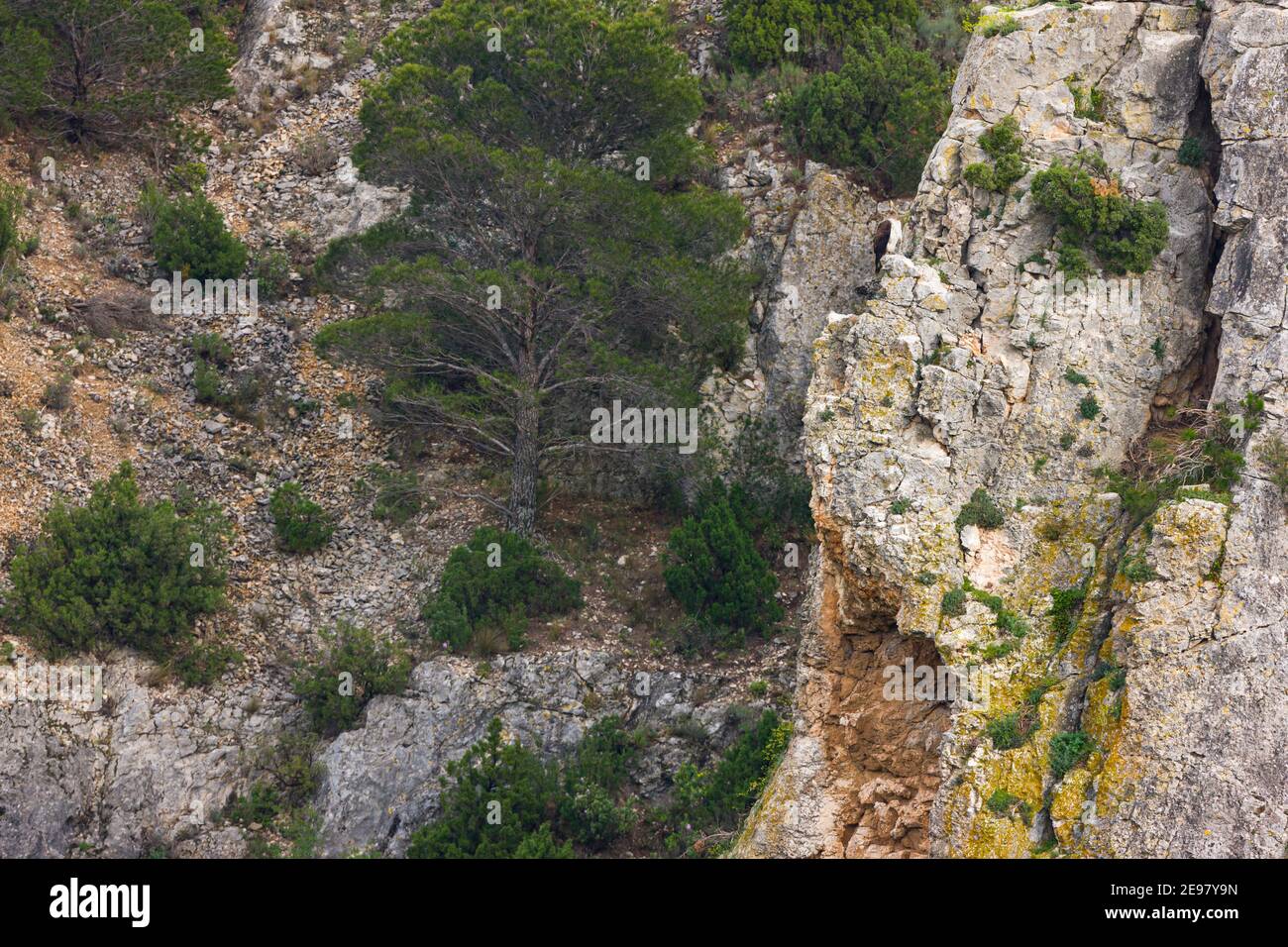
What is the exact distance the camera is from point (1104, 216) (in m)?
21.3

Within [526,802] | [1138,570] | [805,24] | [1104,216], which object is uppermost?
[805,24]

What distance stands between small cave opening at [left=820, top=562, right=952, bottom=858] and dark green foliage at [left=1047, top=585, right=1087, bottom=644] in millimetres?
1600

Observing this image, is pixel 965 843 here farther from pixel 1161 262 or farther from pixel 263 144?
pixel 263 144

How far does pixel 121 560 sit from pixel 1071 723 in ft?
52.4

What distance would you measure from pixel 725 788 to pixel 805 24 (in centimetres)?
1760

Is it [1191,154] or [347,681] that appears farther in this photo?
[347,681]

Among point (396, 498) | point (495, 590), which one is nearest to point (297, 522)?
point (396, 498)

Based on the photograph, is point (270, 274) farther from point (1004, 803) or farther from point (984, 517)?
point (1004, 803)

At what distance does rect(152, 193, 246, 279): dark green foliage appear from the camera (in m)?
32.0

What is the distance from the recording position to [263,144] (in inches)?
1409

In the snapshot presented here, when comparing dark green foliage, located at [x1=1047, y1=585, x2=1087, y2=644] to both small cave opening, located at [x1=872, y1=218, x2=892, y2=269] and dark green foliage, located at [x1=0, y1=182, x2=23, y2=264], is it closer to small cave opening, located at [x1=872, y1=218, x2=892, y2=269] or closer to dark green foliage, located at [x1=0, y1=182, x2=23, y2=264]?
small cave opening, located at [x1=872, y1=218, x2=892, y2=269]

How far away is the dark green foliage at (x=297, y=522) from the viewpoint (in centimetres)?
2838

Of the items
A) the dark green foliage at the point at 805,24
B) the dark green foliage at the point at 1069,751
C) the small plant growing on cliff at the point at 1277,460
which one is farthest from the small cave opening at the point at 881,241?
the dark green foliage at the point at 1069,751

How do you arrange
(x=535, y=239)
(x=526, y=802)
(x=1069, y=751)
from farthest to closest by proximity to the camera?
(x=535, y=239) → (x=526, y=802) → (x=1069, y=751)
